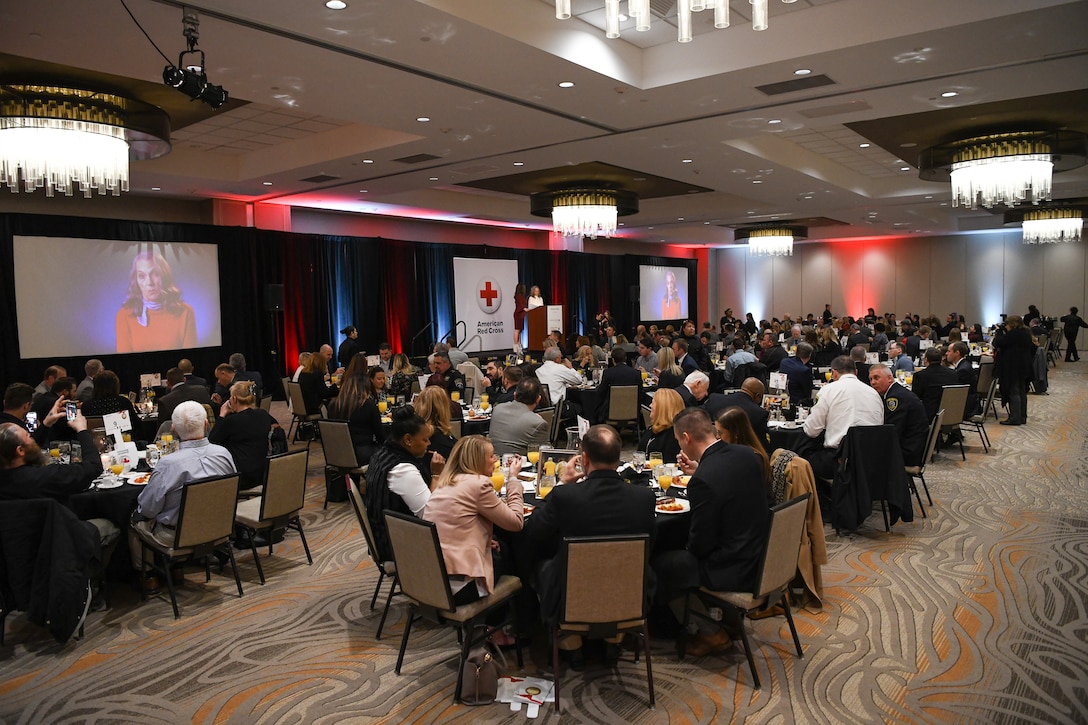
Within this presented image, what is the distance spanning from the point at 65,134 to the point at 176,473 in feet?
11.1

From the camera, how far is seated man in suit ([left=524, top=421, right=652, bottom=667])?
3.26 metres

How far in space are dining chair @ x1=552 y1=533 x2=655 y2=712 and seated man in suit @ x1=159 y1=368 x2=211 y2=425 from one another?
4.64m

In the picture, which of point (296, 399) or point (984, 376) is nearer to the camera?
point (296, 399)

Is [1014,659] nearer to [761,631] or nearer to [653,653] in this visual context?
[761,631]

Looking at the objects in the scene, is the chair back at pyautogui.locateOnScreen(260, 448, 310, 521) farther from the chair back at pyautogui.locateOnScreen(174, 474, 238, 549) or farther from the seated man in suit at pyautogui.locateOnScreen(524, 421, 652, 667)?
the seated man in suit at pyautogui.locateOnScreen(524, 421, 652, 667)

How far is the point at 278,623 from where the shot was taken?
439 cm

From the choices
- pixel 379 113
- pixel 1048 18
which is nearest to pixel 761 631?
pixel 1048 18

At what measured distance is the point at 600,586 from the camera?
3.18 meters

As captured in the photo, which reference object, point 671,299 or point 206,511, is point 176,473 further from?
point 671,299

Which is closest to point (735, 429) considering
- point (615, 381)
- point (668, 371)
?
point (668, 371)

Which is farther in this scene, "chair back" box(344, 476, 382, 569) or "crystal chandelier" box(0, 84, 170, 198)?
"crystal chandelier" box(0, 84, 170, 198)

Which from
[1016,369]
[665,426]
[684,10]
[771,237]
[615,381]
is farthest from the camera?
[771,237]

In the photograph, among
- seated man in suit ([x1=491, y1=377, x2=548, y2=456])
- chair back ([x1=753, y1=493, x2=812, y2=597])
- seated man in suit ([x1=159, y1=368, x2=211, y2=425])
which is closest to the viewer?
chair back ([x1=753, y1=493, x2=812, y2=597])

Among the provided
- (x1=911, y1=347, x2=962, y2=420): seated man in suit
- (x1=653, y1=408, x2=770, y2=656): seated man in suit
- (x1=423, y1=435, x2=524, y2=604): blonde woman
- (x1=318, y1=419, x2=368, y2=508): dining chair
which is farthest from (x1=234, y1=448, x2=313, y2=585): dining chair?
(x1=911, y1=347, x2=962, y2=420): seated man in suit
